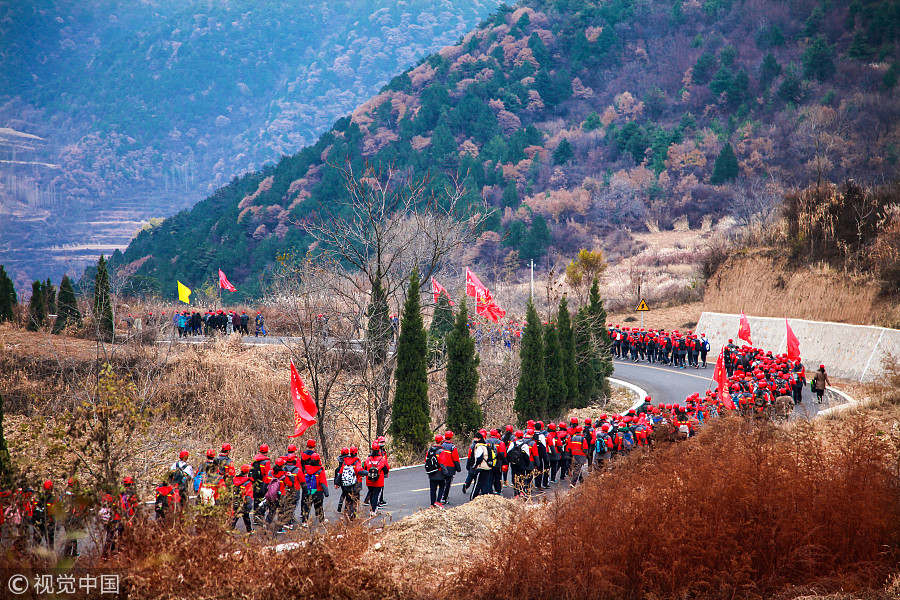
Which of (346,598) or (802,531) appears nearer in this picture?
(346,598)

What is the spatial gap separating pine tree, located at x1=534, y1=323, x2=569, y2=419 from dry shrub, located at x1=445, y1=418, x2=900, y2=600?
46.1 ft

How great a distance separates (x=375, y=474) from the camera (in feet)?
46.5

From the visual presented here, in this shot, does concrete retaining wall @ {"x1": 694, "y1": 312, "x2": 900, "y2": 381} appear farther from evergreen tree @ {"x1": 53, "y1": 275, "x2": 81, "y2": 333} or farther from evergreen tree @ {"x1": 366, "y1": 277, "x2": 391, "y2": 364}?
evergreen tree @ {"x1": 53, "y1": 275, "x2": 81, "y2": 333}

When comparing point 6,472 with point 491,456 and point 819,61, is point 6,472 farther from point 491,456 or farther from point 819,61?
point 819,61

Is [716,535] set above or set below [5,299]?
below

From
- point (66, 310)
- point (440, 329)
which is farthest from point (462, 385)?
point (66, 310)

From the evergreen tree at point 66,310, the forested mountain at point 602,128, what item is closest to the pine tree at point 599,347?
the evergreen tree at point 66,310

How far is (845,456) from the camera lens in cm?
1097

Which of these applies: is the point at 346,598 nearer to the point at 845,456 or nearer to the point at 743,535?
the point at 743,535

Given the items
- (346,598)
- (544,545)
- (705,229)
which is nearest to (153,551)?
(346,598)

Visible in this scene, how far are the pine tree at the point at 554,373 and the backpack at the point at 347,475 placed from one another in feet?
40.2

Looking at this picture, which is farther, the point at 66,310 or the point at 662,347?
the point at 662,347

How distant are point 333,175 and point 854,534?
3211 inches

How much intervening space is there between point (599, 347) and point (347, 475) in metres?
17.6
